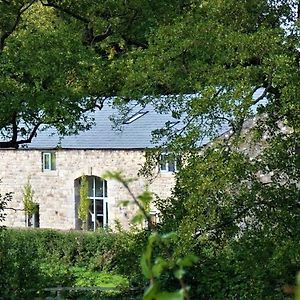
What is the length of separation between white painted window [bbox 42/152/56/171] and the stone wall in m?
0.16

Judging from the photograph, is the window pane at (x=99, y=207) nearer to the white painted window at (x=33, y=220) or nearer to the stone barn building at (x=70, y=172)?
the stone barn building at (x=70, y=172)

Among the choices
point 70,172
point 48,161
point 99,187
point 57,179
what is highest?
point 48,161

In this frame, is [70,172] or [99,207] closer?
[70,172]

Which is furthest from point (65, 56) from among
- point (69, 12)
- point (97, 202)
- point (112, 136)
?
point (97, 202)

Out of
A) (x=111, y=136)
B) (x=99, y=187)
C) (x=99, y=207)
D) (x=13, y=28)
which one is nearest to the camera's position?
(x=13, y=28)

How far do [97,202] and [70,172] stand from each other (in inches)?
75.0

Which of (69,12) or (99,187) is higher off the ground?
(69,12)

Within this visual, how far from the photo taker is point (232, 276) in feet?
40.8

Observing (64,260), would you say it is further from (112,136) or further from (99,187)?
(112,136)

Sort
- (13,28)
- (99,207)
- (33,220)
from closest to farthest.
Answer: (13,28)
(99,207)
(33,220)

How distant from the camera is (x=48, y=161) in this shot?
117 feet

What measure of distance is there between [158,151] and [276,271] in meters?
2.30

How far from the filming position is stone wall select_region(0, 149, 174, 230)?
3400 centimetres

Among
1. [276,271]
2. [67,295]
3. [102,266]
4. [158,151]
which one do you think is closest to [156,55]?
[158,151]
